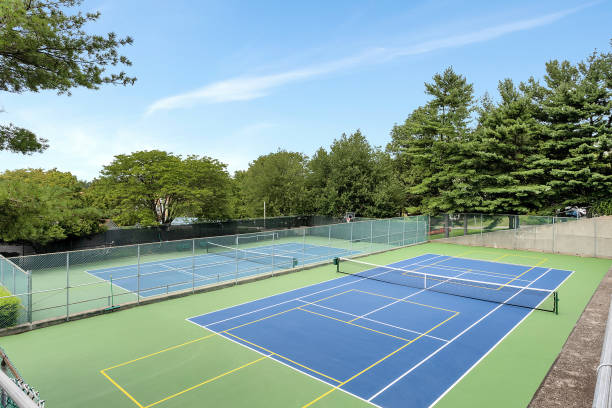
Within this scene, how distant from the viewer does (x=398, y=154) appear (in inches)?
2295

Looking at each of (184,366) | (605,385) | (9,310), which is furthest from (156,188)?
(605,385)

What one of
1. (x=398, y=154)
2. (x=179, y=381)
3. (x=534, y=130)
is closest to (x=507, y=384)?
(x=179, y=381)

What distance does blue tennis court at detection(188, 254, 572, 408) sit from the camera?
10.6m

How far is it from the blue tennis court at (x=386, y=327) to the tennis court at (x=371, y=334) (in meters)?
0.03

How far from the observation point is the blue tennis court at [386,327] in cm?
1055

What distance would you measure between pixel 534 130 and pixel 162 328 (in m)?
36.7

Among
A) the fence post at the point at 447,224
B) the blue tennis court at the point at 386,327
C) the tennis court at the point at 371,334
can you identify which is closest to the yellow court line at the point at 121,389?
the tennis court at the point at 371,334

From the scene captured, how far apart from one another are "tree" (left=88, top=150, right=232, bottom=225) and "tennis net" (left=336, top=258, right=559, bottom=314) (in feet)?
60.9

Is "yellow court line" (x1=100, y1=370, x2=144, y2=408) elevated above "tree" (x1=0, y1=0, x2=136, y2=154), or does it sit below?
below

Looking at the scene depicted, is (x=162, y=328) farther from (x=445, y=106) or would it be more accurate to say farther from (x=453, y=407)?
(x=445, y=106)

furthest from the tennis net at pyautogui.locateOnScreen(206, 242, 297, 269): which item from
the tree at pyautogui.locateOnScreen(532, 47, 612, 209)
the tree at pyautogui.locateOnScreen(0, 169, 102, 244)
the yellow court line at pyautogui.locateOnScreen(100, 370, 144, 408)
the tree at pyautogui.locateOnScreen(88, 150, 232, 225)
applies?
the tree at pyautogui.locateOnScreen(532, 47, 612, 209)

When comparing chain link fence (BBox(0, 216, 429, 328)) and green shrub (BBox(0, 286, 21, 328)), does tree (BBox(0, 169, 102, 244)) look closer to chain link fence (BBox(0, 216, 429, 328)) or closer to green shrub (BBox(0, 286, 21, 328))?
chain link fence (BBox(0, 216, 429, 328))

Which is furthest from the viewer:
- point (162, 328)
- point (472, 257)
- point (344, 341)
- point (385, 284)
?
point (472, 257)

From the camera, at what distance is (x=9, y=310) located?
1388 cm
